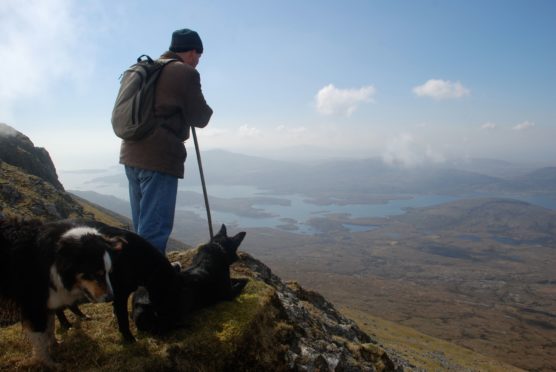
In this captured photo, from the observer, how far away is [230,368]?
22.6 feet

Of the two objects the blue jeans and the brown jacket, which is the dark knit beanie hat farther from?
the blue jeans

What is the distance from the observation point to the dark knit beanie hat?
7.71 meters

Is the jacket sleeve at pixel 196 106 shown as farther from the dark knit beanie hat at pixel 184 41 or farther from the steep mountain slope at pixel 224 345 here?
the steep mountain slope at pixel 224 345

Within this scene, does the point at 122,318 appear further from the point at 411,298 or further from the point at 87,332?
the point at 411,298

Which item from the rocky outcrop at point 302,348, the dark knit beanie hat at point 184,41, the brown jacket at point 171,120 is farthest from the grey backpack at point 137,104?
the rocky outcrop at point 302,348

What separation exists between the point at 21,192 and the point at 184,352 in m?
44.9

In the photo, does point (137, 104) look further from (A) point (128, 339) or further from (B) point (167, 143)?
(A) point (128, 339)

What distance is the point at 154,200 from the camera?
7414 millimetres

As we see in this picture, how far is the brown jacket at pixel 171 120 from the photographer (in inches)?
279

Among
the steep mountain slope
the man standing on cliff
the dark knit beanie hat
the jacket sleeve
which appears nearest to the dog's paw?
the steep mountain slope

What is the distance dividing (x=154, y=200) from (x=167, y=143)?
1252mm

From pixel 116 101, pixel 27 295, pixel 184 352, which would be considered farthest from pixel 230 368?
pixel 116 101

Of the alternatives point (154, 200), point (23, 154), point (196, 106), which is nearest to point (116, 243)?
point (154, 200)

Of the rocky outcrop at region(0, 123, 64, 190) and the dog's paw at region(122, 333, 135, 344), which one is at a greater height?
the rocky outcrop at region(0, 123, 64, 190)
